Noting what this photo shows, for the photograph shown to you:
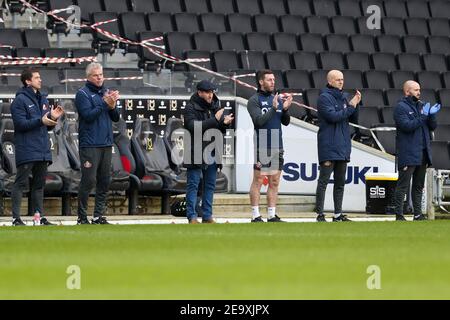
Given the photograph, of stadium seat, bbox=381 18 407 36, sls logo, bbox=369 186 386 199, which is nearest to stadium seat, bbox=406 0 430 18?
stadium seat, bbox=381 18 407 36

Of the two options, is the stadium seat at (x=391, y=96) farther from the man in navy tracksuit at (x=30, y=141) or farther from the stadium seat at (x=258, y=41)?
the man in navy tracksuit at (x=30, y=141)

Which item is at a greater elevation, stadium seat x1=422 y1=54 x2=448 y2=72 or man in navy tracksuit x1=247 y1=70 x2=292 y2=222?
stadium seat x1=422 y1=54 x2=448 y2=72

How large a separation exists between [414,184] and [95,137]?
5.09 meters

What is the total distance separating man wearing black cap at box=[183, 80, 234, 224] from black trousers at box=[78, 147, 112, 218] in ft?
3.56

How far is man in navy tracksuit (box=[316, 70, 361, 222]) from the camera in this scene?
20.3m

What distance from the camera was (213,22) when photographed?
95.8ft

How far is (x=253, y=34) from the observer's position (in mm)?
29156

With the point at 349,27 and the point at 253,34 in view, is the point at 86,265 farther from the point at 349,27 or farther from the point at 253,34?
the point at 349,27

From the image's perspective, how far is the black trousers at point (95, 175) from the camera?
19000mm

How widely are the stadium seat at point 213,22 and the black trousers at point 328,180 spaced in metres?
9.03

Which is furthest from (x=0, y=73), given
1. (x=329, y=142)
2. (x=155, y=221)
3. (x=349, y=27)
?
(x=349, y=27)

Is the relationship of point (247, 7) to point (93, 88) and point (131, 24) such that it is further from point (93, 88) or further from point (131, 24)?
point (93, 88)

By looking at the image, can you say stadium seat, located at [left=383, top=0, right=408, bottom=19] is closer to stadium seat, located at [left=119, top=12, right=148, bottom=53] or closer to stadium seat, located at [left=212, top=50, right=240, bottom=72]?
stadium seat, located at [left=212, top=50, right=240, bottom=72]
